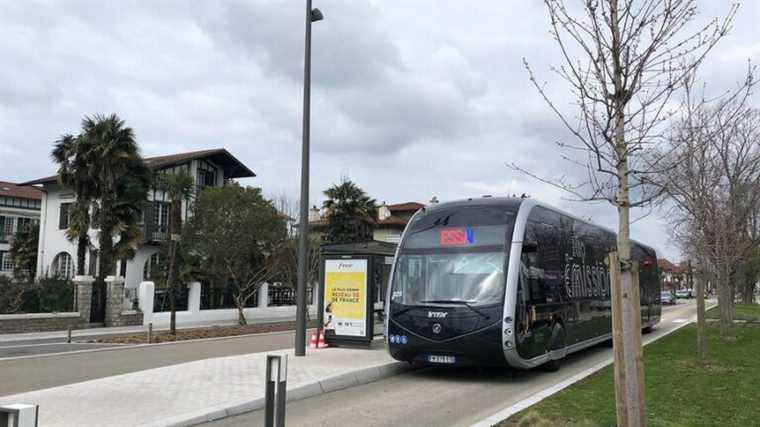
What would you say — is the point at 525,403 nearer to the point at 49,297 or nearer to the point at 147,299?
the point at 49,297

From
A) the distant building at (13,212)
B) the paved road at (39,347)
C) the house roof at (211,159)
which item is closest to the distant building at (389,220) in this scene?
the house roof at (211,159)

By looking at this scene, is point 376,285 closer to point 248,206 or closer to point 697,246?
point 697,246

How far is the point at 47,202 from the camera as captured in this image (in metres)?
45.4

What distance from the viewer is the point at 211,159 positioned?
47.2 meters

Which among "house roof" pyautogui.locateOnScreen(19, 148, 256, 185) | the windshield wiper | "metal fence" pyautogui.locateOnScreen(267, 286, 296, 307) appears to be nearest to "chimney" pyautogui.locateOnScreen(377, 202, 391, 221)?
"house roof" pyautogui.locateOnScreen(19, 148, 256, 185)

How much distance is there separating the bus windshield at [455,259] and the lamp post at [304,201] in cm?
255

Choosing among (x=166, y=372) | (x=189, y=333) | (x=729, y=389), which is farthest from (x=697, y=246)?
(x=189, y=333)

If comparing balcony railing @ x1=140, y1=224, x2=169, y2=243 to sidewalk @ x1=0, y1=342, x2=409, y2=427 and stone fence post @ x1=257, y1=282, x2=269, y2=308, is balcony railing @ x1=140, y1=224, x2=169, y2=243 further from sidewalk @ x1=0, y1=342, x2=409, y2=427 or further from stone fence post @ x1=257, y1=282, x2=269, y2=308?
sidewalk @ x1=0, y1=342, x2=409, y2=427

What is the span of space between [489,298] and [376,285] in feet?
17.9

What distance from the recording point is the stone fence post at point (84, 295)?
28.9 m

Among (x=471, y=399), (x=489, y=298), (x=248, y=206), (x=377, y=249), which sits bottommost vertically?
(x=471, y=399)

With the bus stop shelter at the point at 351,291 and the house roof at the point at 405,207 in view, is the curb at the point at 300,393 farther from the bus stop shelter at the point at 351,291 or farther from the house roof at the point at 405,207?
the house roof at the point at 405,207

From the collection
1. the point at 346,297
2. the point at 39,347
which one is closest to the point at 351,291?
the point at 346,297

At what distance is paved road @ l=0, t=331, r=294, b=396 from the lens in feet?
39.5
